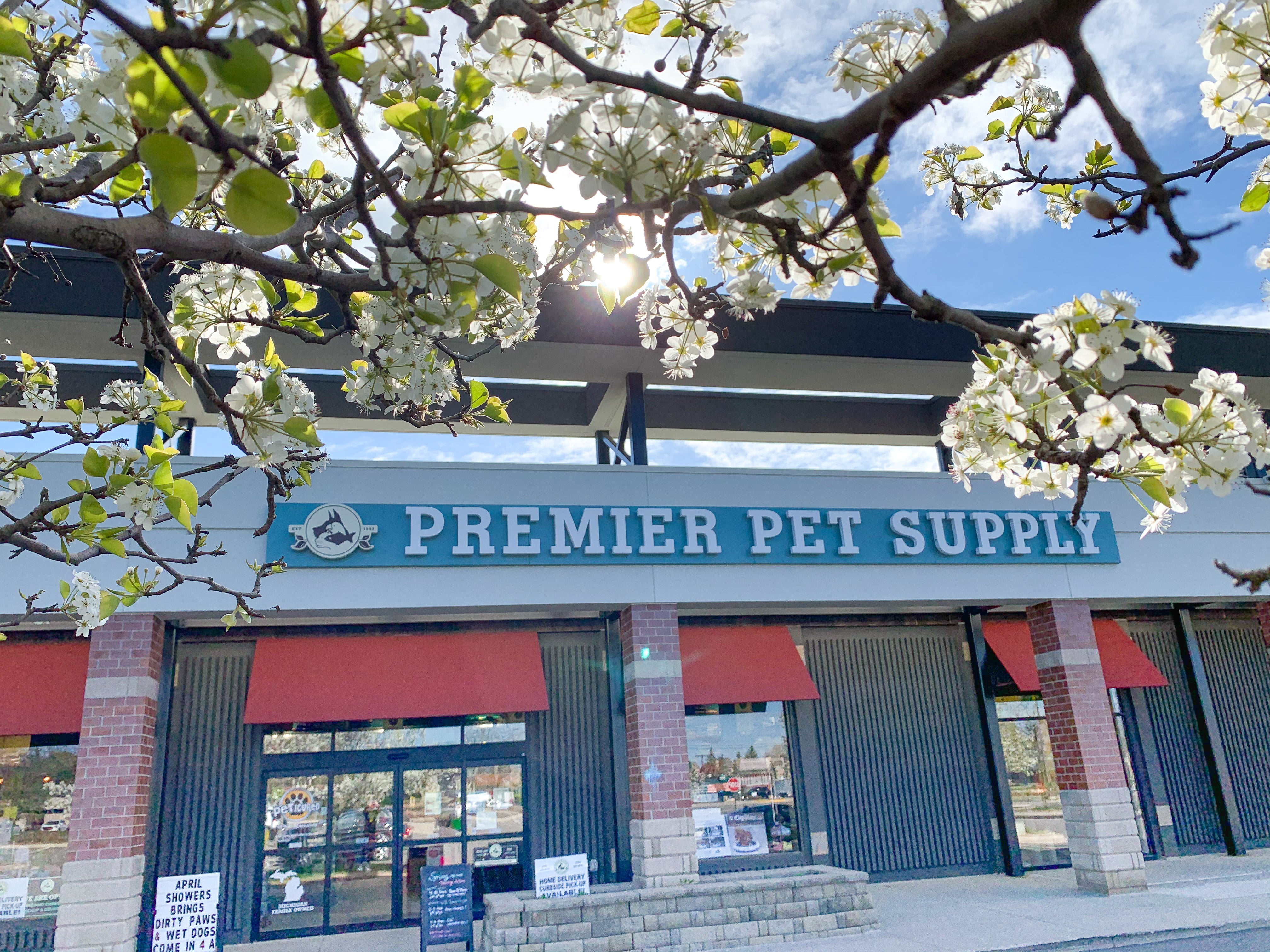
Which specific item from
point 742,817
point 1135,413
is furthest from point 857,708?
point 1135,413

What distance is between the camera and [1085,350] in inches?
74.2

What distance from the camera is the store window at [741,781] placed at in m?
11.9

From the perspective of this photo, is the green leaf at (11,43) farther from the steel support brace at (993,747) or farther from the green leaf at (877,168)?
the steel support brace at (993,747)

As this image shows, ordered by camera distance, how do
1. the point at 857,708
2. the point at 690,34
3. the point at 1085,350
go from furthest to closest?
the point at 857,708
the point at 690,34
the point at 1085,350

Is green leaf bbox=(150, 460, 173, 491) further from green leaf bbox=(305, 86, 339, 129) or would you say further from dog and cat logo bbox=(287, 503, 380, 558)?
dog and cat logo bbox=(287, 503, 380, 558)

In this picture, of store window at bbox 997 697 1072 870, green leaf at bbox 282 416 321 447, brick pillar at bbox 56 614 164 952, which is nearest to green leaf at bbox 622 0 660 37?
green leaf at bbox 282 416 321 447

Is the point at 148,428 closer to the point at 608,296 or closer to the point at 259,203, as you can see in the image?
the point at 608,296

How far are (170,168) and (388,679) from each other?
9.83 metres

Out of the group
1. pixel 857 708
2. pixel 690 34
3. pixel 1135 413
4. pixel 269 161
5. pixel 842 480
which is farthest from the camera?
pixel 857 708

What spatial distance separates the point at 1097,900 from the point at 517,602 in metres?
7.75

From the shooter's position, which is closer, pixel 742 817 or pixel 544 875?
pixel 544 875

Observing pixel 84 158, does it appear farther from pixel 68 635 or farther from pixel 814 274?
pixel 68 635

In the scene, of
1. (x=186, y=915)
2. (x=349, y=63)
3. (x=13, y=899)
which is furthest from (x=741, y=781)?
(x=349, y=63)

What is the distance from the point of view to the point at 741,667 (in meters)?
11.9
